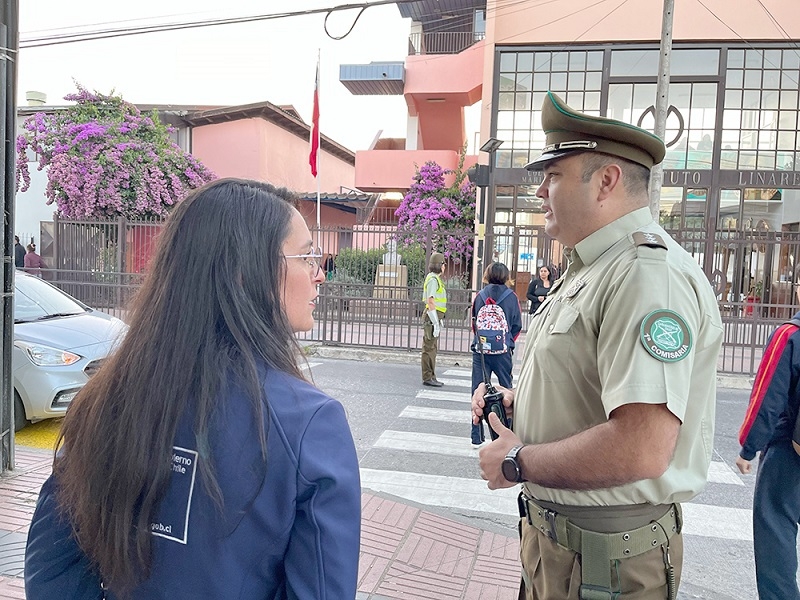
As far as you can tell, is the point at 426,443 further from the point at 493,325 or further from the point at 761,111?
the point at 761,111

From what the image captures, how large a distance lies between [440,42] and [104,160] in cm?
1209

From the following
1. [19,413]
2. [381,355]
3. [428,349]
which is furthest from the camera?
[381,355]

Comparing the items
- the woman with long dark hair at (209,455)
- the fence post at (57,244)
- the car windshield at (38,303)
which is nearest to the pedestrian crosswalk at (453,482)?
the woman with long dark hair at (209,455)

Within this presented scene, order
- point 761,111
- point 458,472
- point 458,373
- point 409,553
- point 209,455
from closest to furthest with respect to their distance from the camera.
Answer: point 209,455 < point 409,553 < point 458,472 < point 458,373 < point 761,111

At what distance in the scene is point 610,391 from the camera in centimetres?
146

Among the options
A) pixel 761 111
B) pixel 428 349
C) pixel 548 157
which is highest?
pixel 761 111

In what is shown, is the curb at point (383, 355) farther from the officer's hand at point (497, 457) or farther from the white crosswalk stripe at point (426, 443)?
the officer's hand at point (497, 457)

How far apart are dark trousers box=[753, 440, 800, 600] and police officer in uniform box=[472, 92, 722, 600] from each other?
1302 mm

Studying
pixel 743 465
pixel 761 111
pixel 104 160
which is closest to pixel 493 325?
pixel 743 465

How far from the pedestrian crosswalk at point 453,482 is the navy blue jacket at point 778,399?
183 cm

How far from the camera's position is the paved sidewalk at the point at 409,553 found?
3.20 m

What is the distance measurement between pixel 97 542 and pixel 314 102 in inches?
586

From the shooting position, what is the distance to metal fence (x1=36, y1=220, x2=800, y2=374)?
10.5m

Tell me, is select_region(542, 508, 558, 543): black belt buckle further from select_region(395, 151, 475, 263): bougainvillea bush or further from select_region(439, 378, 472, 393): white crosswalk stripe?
select_region(395, 151, 475, 263): bougainvillea bush
